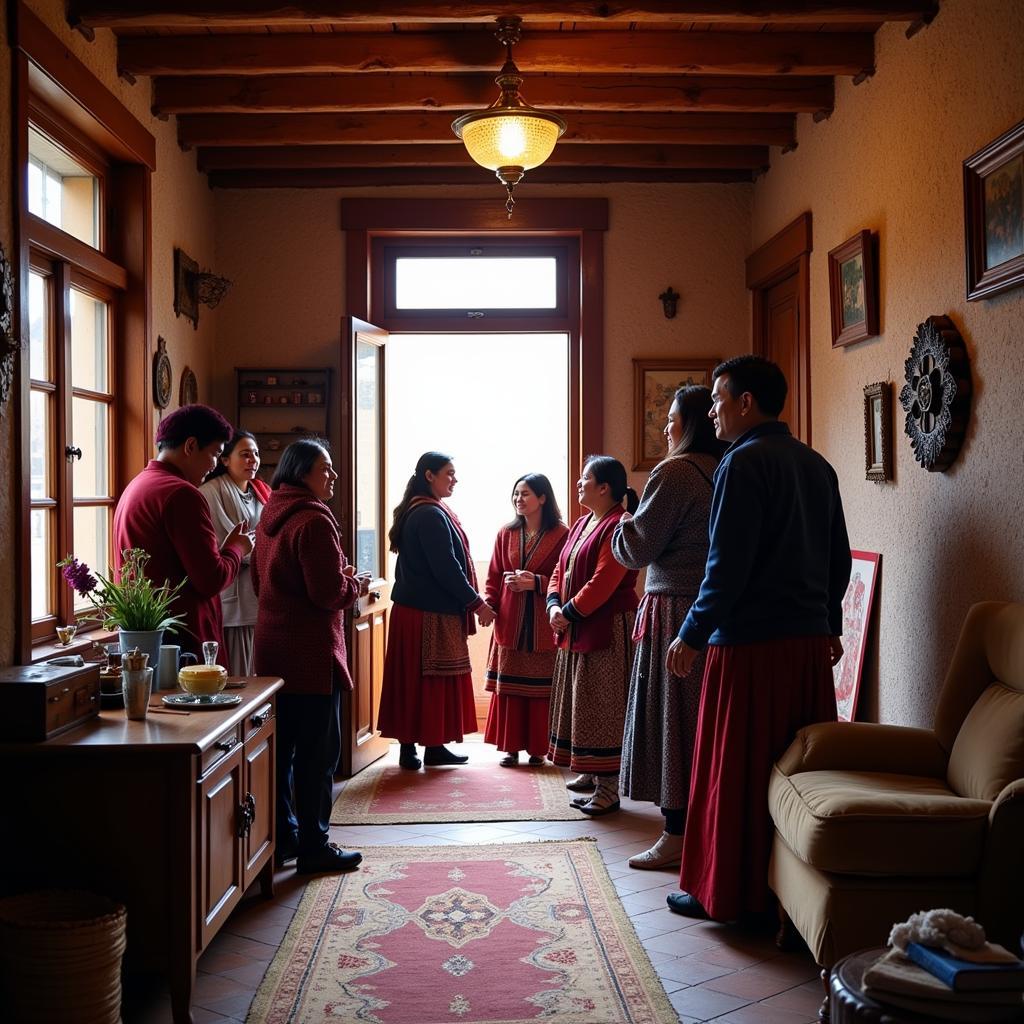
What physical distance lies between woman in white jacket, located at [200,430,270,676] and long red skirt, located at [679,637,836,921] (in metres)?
2.11

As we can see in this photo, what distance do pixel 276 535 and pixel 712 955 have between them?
1928 mm

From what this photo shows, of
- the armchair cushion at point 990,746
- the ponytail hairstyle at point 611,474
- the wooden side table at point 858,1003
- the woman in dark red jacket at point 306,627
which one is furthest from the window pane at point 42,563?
the armchair cushion at point 990,746

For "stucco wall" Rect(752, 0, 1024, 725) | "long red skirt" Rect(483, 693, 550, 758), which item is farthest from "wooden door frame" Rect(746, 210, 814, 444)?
"long red skirt" Rect(483, 693, 550, 758)

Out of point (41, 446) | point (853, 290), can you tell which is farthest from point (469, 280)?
point (41, 446)

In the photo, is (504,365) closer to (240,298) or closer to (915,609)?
(240,298)

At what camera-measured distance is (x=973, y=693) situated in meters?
3.06

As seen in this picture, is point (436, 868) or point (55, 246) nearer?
point (55, 246)

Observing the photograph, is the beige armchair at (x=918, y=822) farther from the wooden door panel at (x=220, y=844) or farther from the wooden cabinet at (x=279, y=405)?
the wooden cabinet at (x=279, y=405)

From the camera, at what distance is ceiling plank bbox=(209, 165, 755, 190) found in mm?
5836

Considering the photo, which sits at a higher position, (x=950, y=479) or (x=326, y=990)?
(x=950, y=479)

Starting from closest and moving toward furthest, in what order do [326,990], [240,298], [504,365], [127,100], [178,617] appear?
[326,990] < [178,617] < [127,100] < [240,298] < [504,365]

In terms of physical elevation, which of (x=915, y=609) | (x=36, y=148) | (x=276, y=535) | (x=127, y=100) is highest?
(x=127, y=100)

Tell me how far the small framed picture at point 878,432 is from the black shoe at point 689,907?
1659 mm

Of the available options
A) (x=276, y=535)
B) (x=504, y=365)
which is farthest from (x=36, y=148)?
(x=504, y=365)
